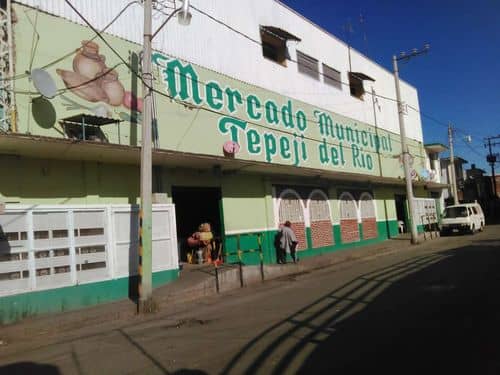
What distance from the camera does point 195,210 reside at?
55.2 ft

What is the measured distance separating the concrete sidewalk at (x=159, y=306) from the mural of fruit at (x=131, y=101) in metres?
4.64

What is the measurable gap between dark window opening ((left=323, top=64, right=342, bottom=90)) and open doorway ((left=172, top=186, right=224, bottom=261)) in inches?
385

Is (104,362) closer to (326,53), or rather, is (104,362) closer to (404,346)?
(404,346)

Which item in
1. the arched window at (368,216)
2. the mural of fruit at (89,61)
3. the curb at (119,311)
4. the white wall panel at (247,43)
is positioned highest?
the white wall panel at (247,43)

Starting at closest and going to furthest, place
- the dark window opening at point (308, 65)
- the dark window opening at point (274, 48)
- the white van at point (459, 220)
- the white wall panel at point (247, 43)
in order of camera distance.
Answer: the white wall panel at point (247, 43) → the dark window opening at point (274, 48) → the dark window opening at point (308, 65) → the white van at point (459, 220)

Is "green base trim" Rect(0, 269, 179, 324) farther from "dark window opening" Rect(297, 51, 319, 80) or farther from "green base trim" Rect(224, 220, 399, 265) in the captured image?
"dark window opening" Rect(297, 51, 319, 80)

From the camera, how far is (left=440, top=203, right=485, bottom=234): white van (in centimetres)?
2789

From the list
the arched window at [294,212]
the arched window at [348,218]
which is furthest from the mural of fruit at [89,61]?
the arched window at [348,218]

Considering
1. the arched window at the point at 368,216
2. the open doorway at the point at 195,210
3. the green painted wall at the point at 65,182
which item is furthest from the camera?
the arched window at the point at 368,216

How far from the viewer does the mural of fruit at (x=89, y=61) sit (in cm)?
1104

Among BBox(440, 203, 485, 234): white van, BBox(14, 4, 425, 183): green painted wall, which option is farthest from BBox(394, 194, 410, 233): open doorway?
BBox(14, 4, 425, 183): green painted wall

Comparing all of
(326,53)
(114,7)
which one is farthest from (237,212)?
(326,53)

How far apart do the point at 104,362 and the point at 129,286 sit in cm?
473

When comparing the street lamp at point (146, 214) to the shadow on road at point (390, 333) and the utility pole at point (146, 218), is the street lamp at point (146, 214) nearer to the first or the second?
the utility pole at point (146, 218)
